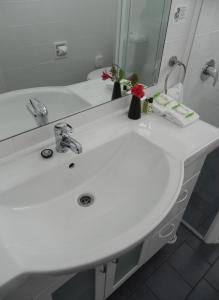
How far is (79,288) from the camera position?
993mm

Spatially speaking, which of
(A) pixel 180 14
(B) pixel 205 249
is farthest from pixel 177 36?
(B) pixel 205 249

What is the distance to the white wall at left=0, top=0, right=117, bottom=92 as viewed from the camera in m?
0.76

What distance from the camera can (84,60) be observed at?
3.14 feet

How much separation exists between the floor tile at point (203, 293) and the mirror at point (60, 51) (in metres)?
1.23

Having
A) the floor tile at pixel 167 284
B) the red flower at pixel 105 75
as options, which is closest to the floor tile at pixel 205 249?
the floor tile at pixel 167 284

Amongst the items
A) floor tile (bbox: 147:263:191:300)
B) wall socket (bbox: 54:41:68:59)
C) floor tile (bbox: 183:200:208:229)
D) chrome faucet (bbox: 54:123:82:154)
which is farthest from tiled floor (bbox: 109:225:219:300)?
wall socket (bbox: 54:41:68:59)

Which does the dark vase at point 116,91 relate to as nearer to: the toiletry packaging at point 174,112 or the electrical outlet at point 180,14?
the toiletry packaging at point 174,112

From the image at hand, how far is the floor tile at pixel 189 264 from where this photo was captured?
1.45 m

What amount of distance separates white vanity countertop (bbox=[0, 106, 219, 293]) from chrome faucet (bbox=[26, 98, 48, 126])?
10 centimetres

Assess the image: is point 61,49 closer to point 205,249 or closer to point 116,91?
point 116,91

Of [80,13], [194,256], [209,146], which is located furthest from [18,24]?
[194,256]

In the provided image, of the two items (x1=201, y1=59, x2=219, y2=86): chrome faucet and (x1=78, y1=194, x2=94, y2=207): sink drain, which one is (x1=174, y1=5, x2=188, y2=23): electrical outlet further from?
(x1=78, y1=194, x2=94, y2=207): sink drain

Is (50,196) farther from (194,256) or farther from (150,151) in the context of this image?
(194,256)

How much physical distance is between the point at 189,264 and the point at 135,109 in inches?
43.2
